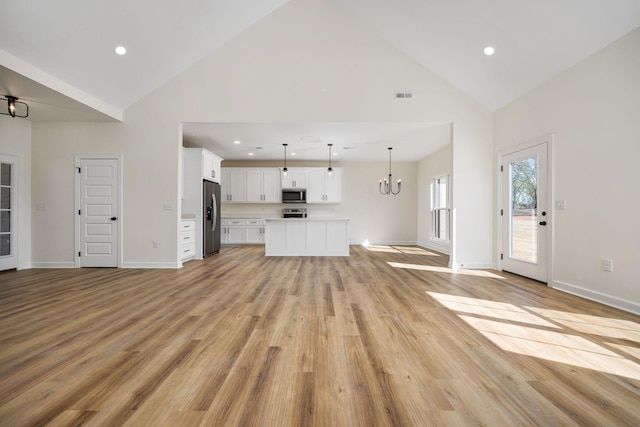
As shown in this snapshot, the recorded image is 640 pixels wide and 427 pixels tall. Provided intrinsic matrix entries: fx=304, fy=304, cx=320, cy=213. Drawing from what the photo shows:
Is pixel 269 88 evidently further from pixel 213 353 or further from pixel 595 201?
pixel 595 201

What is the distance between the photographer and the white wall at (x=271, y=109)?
5.12 m

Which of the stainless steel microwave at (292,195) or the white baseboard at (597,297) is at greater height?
the stainless steel microwave at (292,195)

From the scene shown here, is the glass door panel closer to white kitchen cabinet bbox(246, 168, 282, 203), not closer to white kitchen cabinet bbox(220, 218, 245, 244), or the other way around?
white kitchen cabinet bbox(246, 168, 282, 203)

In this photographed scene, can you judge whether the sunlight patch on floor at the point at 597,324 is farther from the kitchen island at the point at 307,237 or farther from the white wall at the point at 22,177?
the white wall at the point at 22,177

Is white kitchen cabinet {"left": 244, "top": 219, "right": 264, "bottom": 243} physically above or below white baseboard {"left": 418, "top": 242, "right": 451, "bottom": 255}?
above

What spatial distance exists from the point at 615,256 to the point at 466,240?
2164 millimetres

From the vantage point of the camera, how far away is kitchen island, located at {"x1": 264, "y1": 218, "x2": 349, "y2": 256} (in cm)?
684

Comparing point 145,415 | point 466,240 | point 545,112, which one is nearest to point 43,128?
point 145,415

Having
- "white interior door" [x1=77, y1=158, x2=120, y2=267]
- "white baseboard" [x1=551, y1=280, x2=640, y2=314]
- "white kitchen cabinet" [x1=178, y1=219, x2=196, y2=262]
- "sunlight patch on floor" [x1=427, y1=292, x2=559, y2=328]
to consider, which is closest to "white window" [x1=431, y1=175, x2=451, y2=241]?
"white baseboard" [x1=551, y1=280, x2=640, y2=314]

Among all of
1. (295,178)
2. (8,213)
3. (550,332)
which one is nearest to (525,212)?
(550,332)

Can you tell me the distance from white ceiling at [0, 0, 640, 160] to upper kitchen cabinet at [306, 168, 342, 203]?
3.56 meters

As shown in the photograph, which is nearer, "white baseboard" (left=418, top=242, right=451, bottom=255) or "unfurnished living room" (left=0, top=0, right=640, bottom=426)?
"unfurnished living room" (left=0, top=0, right=640, bottom=426)

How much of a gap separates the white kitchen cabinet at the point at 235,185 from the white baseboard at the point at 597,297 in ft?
24.8

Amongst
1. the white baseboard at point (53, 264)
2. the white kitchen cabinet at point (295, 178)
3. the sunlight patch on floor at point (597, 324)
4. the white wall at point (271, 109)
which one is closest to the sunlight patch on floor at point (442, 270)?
the white wall at point (271, 109)
